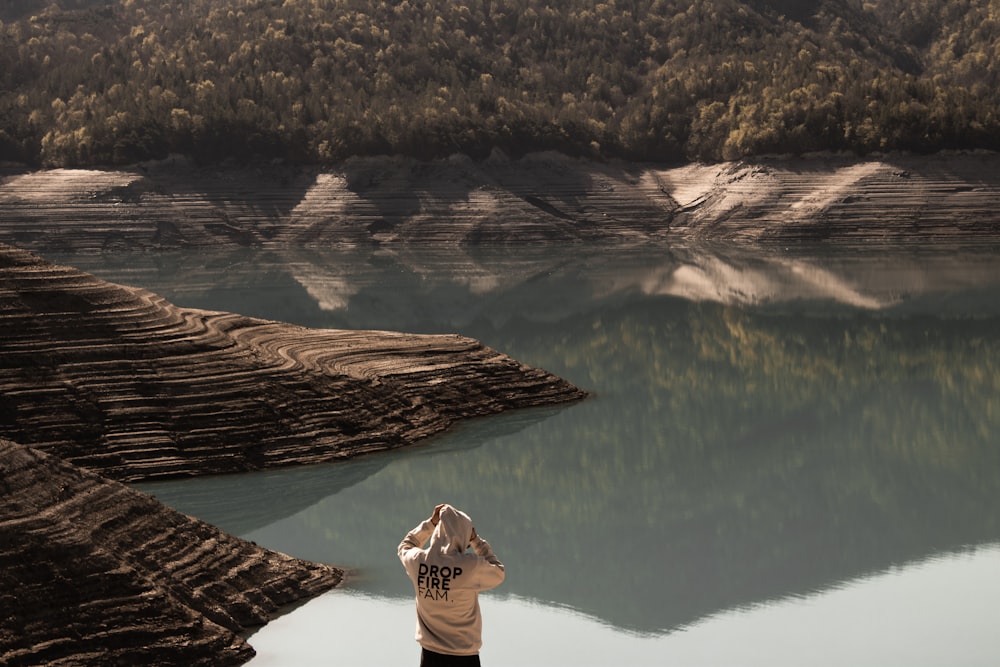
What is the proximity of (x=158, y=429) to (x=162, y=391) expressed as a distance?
2.63 feet

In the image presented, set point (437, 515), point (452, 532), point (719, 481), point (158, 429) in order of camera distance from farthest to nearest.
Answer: point (719, 481), point (158, 429), point (437, 515), point (452, 532)

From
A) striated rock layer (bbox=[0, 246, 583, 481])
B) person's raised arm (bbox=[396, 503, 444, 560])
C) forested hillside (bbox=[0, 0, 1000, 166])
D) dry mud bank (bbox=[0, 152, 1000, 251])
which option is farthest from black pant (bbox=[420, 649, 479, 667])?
forested hillside (bbox=[0, 0, 1000, 166])

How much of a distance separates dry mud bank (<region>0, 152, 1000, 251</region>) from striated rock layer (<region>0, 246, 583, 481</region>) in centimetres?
8330

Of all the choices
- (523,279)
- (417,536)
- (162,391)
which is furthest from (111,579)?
(523,279)

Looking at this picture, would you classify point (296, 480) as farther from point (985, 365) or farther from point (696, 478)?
point (985, 365)

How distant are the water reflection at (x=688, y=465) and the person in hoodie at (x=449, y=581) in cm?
646

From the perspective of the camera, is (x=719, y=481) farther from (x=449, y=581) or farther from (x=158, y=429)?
(x=449, y=581)

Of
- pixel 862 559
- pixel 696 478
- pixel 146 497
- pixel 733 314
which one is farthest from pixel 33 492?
pixel 733 314

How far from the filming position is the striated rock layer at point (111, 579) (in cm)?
1555

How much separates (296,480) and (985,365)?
24.0 m

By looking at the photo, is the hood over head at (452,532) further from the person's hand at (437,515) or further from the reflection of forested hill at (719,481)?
the reflection of forested hill at (719,481)

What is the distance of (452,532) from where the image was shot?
472 inches

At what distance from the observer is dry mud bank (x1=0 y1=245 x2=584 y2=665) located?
1598 centimetres

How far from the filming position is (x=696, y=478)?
1095 inches
